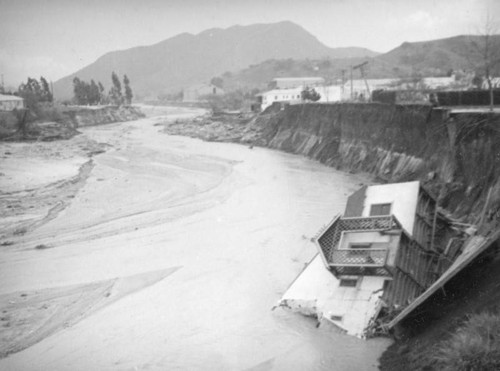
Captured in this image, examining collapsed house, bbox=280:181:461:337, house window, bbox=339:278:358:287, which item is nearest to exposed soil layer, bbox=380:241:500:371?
collapsed house, bbox=280:181:461:337

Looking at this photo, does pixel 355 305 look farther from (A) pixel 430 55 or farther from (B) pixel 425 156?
(A) pixel 430 55

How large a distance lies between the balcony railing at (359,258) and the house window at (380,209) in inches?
98.4

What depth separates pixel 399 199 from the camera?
621 inches

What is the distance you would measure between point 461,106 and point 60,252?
28.2 metres

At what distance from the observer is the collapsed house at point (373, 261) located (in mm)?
12633

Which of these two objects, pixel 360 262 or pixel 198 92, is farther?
pixel 198 92

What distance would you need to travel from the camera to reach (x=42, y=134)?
208 feet

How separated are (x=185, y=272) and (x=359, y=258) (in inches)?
296

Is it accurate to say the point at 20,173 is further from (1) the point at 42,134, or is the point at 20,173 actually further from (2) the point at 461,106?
(2) the point at 461,106

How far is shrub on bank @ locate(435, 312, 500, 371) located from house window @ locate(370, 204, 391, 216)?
20.0 ft

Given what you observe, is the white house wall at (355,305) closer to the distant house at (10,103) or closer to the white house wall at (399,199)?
the white house wall at (399,199)

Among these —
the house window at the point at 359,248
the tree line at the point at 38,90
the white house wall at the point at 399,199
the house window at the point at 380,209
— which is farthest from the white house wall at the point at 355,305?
the tree line at the point at 38,90

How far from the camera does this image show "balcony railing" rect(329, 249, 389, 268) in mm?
12859

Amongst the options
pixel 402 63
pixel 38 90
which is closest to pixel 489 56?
pixel 38 90
